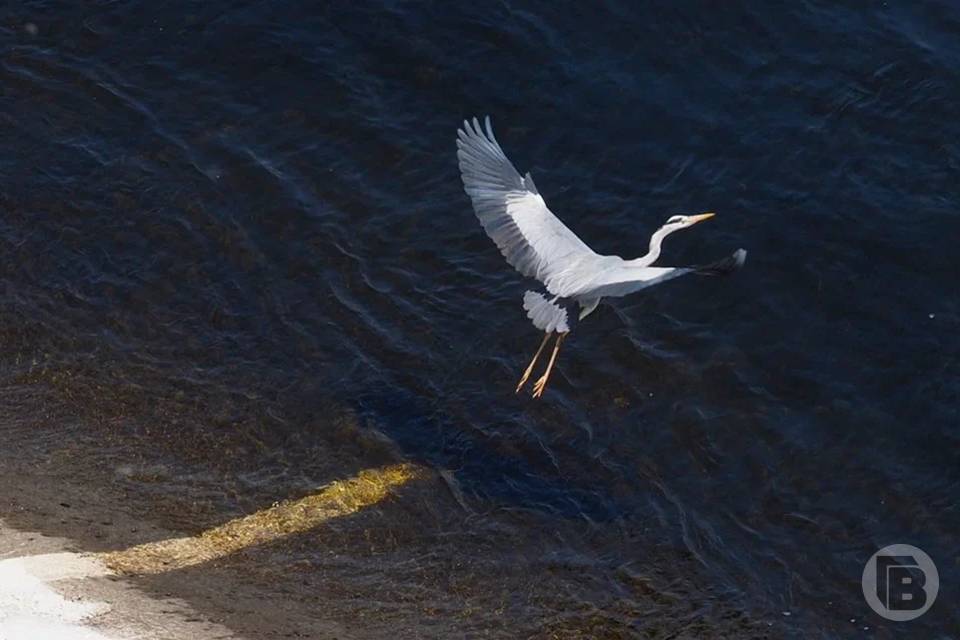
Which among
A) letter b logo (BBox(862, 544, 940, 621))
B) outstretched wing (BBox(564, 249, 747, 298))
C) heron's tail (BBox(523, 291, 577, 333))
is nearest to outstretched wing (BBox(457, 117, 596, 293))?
heron's tail (BBox(523, 291, 577, 333))

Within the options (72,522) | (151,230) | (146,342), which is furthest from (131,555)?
(151,230)

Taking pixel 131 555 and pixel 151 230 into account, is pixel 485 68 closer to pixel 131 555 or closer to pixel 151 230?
pixel 151 230

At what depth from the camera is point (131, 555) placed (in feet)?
34.0

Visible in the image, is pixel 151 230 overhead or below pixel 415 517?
overhead

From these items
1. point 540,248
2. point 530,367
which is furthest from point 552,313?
point 530,367

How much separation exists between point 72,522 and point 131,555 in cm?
56

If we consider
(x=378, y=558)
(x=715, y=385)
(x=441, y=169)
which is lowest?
(x=378, y=558)

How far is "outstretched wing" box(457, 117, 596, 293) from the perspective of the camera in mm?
12055

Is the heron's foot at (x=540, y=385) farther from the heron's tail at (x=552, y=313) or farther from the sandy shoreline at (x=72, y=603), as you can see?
the sandy shoreline at (x=72, y=603)

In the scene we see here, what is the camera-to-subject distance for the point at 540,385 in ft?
40.9

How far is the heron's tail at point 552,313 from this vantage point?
458 inches

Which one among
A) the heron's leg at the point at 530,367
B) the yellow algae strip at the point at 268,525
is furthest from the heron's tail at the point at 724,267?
the yellow algae strip at the point at 268,525

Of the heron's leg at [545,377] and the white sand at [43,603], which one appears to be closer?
the white sand at [43,603]

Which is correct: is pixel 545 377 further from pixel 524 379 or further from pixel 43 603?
pixel 43 603
